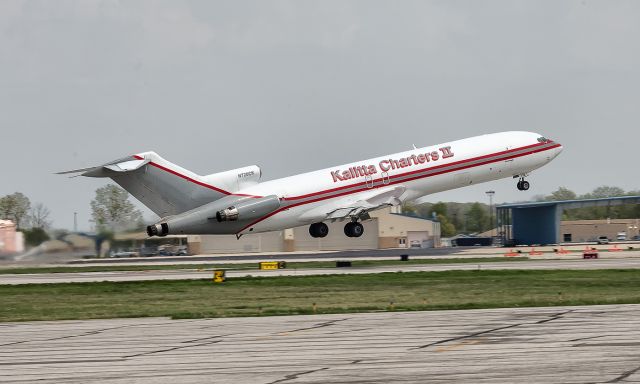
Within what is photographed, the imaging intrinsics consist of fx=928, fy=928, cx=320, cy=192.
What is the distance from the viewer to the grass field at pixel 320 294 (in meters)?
34.8

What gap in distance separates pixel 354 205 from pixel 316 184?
3137 millimetres

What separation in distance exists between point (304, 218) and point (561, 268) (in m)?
20.3

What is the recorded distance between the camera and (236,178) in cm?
6444

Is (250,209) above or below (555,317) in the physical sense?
above

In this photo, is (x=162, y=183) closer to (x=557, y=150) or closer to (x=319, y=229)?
(x=319, y=229)

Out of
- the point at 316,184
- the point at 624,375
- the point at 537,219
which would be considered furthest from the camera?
the point at 537,219

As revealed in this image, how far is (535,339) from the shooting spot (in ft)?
76.5

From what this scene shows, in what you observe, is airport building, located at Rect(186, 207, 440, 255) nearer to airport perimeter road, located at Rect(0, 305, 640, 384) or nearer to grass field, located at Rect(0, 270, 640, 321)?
grass field, located at Rect(0, 270, 640, 321)

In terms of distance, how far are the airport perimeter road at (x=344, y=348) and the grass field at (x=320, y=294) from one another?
3.22 meters

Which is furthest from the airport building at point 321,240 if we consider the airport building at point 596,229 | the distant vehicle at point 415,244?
the airport building at point 596,229

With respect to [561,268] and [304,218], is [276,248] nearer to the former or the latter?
[304,218]

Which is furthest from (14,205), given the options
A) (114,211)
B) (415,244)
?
(415,244)

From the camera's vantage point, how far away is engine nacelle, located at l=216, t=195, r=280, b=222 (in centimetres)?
6319

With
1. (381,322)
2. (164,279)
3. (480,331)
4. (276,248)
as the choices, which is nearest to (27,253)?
(164,279)
